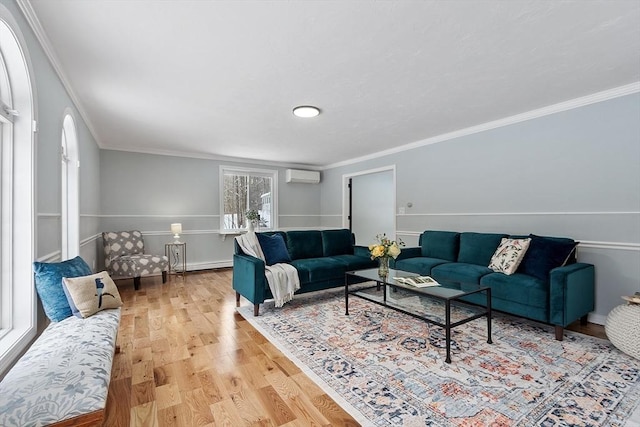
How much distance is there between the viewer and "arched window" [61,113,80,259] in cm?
317

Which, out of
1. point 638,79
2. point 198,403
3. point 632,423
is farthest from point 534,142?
point 198,403

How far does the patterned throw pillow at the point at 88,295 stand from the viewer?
192 cm

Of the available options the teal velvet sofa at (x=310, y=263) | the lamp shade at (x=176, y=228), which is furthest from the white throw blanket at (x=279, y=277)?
the lamp shade at (x=176, y=228)

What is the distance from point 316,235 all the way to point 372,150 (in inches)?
84.3

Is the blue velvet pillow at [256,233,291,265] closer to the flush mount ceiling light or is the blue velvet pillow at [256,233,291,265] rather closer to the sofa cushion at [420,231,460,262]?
the flush mount ceiling light

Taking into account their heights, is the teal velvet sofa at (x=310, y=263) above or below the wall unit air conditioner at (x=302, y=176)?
below

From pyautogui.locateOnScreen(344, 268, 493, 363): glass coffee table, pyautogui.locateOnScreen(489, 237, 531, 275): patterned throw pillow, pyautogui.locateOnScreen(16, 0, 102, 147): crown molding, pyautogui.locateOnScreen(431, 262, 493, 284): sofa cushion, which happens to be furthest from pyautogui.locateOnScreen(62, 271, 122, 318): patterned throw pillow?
pyautogui.locateOnScreen(489, 237, 531, 275): patterned throw pillow

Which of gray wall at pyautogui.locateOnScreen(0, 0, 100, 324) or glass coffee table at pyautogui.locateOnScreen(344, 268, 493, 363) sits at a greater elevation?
gray wall at pyautogui.locateOnScreen(0, 0, 100, 324)

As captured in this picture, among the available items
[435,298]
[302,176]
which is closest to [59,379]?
[435,298]

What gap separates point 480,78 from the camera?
8.80 ft

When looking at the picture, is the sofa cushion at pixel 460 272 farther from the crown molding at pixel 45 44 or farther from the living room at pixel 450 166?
the crown molding at pixel 45 44

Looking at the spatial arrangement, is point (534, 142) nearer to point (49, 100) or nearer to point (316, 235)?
point (316, 235)

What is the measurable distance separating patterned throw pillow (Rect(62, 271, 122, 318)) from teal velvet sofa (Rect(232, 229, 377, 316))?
4.61 feet

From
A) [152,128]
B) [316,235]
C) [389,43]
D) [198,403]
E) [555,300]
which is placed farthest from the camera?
[316,235]
